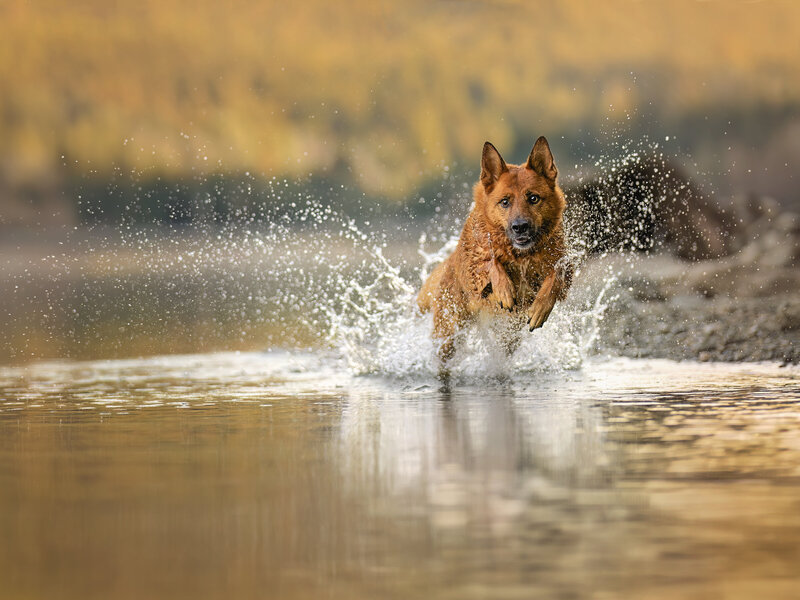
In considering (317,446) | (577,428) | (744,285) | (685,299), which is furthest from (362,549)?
(744,285)

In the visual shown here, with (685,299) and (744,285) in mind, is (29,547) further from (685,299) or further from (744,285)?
(744,285)

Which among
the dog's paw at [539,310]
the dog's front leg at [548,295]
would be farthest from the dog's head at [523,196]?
the dog's paw at [539,310]

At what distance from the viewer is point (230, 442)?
5586 mm

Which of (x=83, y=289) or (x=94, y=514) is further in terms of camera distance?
(x=83, y=289)

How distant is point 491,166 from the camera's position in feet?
26.5

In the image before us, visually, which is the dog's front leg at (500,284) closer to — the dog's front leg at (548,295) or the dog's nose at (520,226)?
the dog's front leg at (548,295)

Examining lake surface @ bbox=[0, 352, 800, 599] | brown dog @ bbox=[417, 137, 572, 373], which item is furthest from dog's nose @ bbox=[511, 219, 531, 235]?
lake surface @ bbox=[0, 352, 800, 599]

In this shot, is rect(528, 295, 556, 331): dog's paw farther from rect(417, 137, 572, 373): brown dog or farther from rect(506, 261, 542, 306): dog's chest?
rect(506, 261, 542, 306): dog's chest

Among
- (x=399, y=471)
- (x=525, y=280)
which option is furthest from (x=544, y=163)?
(x=399, y=471)

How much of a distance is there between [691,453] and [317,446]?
174cm

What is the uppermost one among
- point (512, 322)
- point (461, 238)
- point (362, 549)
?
point (461, 238)

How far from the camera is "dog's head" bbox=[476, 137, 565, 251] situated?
7.75m

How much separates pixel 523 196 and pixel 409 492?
12.8 ft

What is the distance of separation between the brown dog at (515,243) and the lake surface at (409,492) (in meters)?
0.68
